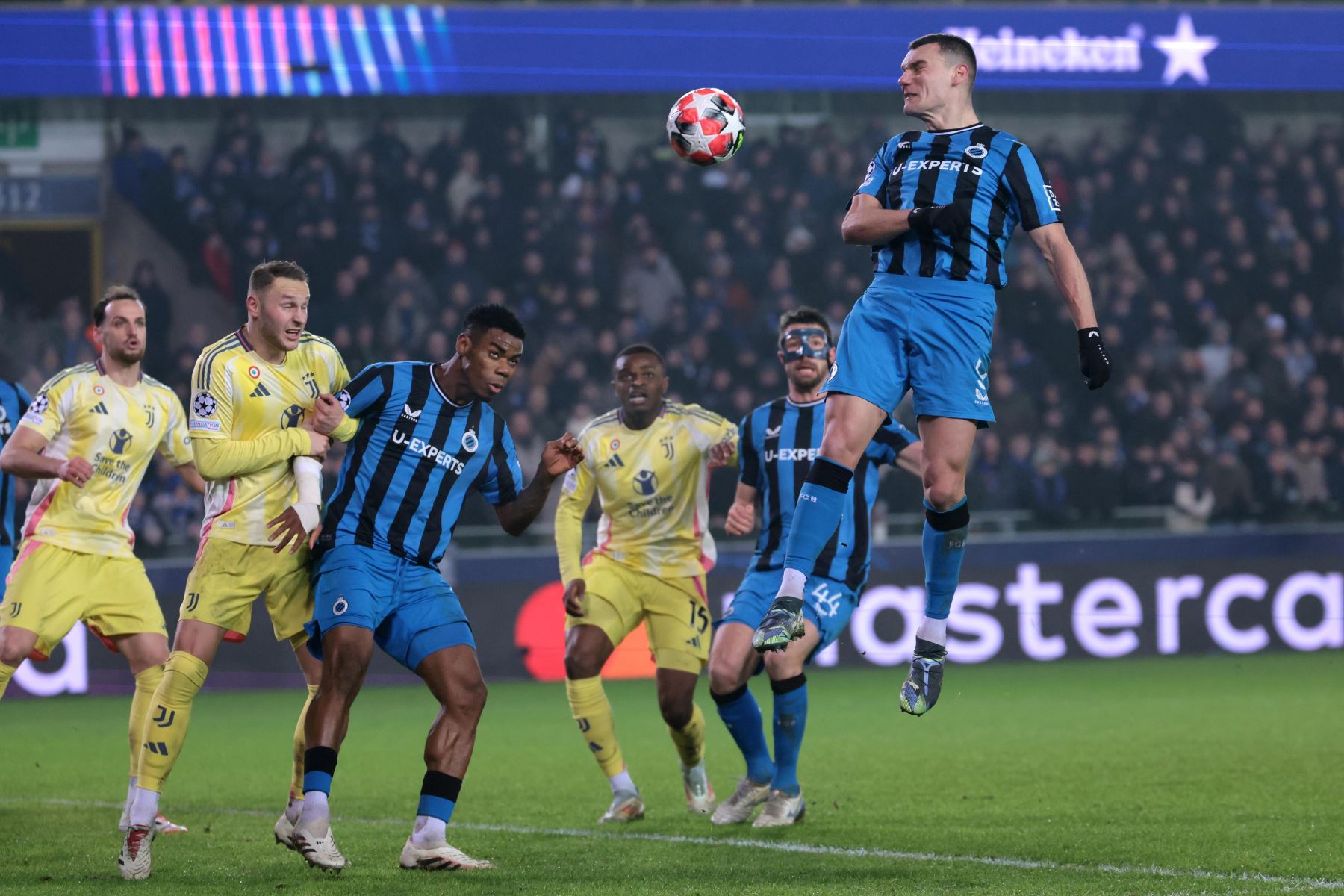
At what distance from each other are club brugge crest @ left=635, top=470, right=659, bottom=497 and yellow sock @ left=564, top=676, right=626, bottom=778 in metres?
0.92

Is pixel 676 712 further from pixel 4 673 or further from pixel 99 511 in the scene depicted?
pixel 4 673

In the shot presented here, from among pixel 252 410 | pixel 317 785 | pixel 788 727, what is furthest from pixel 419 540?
pixel 788 727

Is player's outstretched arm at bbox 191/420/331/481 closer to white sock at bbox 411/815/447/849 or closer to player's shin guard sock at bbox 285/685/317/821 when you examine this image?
player's shin guard sock at bbox 285/685/317/821

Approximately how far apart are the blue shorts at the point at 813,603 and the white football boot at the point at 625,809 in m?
0.87

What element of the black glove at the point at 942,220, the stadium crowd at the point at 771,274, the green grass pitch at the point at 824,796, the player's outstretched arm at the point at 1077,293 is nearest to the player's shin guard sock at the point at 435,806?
the green grass pitch at the point at 824,796

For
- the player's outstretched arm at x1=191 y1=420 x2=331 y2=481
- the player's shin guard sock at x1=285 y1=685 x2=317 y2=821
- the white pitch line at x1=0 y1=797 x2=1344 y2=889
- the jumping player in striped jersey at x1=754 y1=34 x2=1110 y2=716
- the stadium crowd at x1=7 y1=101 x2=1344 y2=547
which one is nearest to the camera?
the white pitch line at x1=0 y1=797 x2=1344 y2=889

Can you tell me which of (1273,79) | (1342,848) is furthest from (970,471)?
(1342,848)

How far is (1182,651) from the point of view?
13.5 meters

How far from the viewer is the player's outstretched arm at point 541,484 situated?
589 centimetres

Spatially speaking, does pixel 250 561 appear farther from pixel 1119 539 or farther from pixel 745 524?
pixel 1119 539

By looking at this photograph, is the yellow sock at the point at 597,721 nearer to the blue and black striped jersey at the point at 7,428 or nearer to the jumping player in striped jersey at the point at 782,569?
the jumping player in striped jersey at the point at 782,569

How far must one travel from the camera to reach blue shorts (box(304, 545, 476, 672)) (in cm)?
573

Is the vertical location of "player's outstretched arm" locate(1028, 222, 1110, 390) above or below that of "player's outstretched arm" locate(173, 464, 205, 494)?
above

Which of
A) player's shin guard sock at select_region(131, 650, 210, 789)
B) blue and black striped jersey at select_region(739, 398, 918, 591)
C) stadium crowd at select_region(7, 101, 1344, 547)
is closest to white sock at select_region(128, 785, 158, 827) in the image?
player's shin guard sock at select_region(131, 650, 210, 789)
